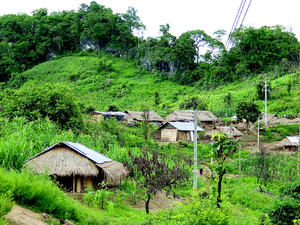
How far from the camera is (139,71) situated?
62094 mm

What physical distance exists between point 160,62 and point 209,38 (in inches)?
500

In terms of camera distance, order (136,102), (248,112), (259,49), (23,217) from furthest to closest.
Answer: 1. (259,49)
2. (136,102)
3. (248,112)
4. (23,217)

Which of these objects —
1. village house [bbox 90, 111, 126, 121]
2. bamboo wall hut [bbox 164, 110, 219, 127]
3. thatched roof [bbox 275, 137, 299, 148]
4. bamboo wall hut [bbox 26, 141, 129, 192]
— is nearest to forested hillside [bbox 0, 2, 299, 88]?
bamboo wall hut [bbox 164, 110, 219, 127]

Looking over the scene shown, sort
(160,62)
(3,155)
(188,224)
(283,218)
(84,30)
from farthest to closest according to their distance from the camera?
(84,30)
(160,62)
(3,155)
(283,218)
(188,224)

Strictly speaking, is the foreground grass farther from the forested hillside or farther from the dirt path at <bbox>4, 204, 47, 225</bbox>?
the forested hillside

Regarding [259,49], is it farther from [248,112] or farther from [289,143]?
[289,143]

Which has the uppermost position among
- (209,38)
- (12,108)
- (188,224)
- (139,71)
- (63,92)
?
(209,38)

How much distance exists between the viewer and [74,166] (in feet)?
34.5

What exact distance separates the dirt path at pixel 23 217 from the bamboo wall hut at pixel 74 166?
4087mm

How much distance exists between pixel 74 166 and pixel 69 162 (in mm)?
270

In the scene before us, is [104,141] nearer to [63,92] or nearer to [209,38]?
[63,92]

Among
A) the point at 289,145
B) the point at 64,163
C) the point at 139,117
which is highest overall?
the point at 139,117

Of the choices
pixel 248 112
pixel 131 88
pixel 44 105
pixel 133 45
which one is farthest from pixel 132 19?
pixel 44 105

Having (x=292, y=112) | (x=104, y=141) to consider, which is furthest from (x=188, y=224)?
(x=292, y=112)
